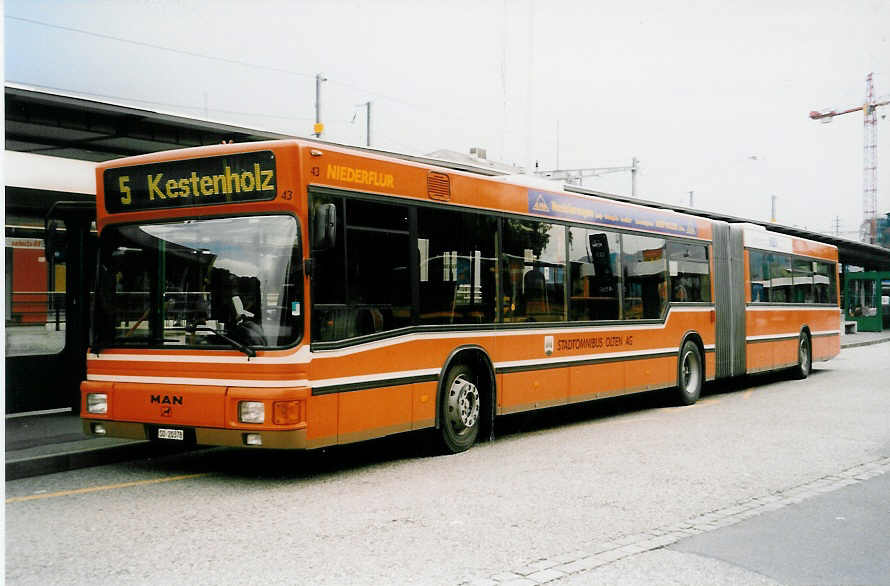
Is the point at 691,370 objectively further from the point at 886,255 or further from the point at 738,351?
the point at 886,255

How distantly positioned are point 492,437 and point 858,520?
14.3 ft

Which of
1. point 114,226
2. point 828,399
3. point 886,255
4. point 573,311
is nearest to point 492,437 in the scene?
point 573,311

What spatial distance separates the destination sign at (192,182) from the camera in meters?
7.68

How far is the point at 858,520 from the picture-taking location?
21.4 ft

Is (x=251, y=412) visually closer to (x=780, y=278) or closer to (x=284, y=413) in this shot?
(x=284, y=413)

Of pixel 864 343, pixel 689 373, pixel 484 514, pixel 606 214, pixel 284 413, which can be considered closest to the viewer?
pixel 484 514

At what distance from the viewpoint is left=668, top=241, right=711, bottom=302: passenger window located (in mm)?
14188

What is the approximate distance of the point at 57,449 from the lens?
8.80 meters

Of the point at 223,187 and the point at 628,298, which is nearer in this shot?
the point at 223,187

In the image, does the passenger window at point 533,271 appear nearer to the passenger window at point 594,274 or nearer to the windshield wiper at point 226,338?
the passenger window at point 594,274

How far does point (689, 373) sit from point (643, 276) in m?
2.25

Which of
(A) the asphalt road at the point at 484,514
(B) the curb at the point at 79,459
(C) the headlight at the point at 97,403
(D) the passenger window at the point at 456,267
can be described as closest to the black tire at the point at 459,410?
(A) the asphalt road at the point at 484,514

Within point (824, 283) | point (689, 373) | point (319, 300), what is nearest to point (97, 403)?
point (319, 300)

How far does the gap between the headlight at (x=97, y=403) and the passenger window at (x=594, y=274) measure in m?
5.82
